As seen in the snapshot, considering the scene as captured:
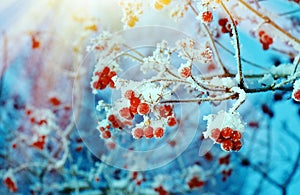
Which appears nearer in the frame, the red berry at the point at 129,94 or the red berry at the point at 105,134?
the red berry at the point at 129,94

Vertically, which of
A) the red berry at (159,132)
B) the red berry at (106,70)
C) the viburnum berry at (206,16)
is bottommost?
the red berry at (159,132)

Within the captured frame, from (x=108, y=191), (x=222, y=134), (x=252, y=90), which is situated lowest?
(x=108, y=191)

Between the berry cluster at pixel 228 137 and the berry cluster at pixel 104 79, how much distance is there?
40.9 inches

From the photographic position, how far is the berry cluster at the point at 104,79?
2.88 metres

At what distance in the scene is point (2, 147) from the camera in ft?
34.3

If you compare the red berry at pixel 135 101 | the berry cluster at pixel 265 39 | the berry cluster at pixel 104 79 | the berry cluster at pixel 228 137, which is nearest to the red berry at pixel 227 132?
the berry cluster at pixel 228 137

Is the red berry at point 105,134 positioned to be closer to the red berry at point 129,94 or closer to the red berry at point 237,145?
the red berry at point 129,94

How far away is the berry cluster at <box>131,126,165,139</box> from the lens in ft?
7.57

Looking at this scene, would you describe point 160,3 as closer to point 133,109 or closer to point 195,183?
point 133,109

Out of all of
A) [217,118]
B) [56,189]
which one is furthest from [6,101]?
[217,118]

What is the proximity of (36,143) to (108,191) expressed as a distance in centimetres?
171

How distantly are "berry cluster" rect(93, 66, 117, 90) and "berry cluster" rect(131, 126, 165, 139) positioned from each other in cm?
62

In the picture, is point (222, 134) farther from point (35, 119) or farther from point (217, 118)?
point (35, 119)

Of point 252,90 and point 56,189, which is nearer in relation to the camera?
point 252,90
